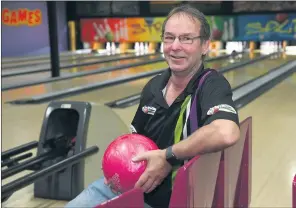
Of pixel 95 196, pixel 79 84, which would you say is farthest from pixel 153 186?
pixel 79 84

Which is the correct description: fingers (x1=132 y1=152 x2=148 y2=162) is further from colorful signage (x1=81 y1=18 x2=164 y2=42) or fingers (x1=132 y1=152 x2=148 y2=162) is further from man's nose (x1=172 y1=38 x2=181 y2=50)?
colorful signage (x1=81 y1=18 x2=164 y2=42)

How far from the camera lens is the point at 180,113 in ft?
5.09

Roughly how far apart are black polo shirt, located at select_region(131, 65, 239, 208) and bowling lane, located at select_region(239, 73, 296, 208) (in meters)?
1.09

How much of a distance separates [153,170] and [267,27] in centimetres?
1239

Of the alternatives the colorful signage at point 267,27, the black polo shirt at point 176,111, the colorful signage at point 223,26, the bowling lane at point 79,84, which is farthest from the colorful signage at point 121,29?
the black polo shirt at point 176,111

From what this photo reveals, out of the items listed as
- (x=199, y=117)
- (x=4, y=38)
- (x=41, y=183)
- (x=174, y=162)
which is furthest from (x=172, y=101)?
(x=4, y=38)

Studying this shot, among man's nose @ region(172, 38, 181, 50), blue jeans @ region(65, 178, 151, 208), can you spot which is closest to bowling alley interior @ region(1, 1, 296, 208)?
man's nose @ region(172, 38, 181, 50)

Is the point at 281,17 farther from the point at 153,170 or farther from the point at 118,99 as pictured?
the point at 153,170

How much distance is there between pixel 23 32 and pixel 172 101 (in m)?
11.6

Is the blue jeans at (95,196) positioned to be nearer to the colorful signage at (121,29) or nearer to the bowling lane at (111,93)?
the bowling lane at (111,93)

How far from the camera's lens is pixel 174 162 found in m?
1.46

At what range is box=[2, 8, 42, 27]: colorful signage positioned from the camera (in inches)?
478

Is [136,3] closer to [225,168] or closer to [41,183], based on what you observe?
[41,183]

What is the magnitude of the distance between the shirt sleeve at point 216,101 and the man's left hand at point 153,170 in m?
0.18
